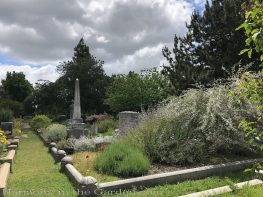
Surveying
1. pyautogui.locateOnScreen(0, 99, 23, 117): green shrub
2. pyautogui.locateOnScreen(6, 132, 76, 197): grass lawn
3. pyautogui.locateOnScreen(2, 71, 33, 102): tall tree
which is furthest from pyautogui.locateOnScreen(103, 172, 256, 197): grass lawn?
pyautogui.locateOnScreen(2, 71, 33, 102): tall tree

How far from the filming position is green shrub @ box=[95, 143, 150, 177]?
6.95m

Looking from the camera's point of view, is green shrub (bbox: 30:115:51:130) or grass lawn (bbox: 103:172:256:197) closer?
grass lawn (bbox: 103:172:256:197)

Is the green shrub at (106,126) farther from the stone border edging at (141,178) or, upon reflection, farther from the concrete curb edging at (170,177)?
the concrete curb edging at (170,177)

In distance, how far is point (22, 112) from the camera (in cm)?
3572

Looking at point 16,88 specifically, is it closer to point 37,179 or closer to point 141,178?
point 37,179

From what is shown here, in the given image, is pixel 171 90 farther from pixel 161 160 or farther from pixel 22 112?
pixel 22 112

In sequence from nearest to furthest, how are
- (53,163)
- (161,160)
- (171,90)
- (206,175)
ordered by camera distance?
(206,175) → (161,160) → (53,163) → (171,90)

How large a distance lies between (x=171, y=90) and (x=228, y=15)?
438 cm

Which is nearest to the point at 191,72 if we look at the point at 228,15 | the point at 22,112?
the point at 228,15

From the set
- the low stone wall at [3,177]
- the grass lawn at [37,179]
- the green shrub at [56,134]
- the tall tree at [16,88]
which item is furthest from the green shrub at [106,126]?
the tall tree at [16,88]

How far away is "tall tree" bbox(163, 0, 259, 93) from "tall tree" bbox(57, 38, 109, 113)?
1663 centimetres

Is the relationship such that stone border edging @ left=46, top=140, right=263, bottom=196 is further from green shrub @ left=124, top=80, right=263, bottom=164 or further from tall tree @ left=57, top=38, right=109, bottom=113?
tall tree @ left=57, top=38, right=109, bottom=113

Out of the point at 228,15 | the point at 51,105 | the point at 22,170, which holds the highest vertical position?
the point at 228,15

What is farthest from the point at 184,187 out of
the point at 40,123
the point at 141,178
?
the point at 40,123
